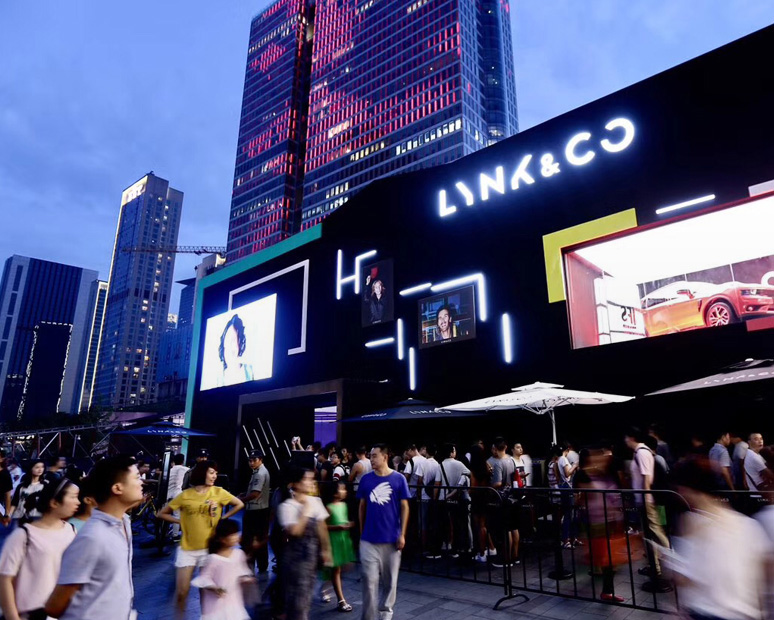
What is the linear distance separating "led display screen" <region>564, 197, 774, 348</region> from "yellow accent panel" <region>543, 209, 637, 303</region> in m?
0.21

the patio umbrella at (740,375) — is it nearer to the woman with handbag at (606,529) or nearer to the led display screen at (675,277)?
the led display screen at (675,277)

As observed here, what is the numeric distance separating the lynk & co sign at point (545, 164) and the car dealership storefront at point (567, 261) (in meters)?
0.04

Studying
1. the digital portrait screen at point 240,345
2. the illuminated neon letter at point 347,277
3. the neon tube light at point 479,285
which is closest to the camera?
the neon tube light at point 479,285

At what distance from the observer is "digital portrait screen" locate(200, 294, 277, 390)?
2151cm

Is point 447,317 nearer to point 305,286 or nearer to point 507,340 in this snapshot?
point 507,340

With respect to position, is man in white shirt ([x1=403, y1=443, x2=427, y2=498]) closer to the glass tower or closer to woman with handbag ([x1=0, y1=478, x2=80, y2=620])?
woman with handbag ([x1=0, y1=478, x2=80, y2=620])

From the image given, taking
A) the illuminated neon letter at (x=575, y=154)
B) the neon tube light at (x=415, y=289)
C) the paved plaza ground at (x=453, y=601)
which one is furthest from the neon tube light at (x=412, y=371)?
the paved plaza ground at (x=453, y=601)

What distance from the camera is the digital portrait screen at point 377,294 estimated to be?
16.6 meters

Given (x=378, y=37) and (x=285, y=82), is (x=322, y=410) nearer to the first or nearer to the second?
(x=378, y=37)

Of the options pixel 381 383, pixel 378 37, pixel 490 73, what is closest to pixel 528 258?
pixel 381 383

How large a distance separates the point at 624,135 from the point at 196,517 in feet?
40.7

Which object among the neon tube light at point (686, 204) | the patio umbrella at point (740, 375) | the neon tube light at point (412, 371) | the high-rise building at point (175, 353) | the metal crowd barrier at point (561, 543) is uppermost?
the high-rise building at point (175, 353)

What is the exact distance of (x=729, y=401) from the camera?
1039 centimetres

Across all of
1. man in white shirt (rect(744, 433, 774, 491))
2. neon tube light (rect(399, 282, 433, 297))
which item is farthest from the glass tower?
man in white shirt (rect(744, 433, 774, 491))
